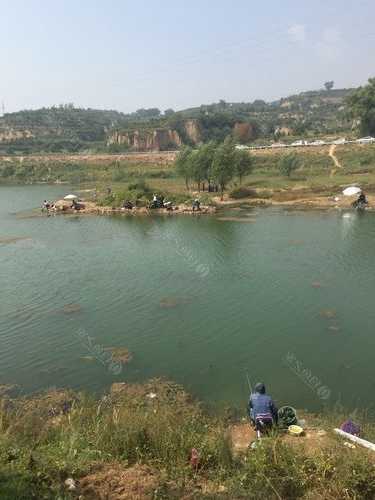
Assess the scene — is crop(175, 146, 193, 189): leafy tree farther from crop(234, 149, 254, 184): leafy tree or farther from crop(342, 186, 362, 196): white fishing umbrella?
crop(342, 186, 362, 196): white fishing umbrella

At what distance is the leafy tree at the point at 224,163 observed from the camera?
2092 inches

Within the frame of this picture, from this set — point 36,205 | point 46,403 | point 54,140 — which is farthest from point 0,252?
point 54,140

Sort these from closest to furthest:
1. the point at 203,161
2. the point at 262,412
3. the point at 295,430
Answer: the point at 295,430 → the point at 262,412 → the point at 203,161

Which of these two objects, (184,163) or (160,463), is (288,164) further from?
(160,463)

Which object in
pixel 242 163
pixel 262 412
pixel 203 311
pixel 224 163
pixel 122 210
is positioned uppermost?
pixel 224 163

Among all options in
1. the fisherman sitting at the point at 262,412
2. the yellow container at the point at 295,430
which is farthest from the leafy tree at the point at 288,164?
the yellow container at the point at 295,430

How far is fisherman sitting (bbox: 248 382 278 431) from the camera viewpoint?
1174 cm

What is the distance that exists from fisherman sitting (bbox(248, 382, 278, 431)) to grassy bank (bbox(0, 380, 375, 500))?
3.13 feet

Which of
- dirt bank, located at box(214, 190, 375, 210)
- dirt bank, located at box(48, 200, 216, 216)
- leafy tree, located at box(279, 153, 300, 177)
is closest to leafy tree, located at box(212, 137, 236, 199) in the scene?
dirt bank, located at box(214, 190, 375, 210)

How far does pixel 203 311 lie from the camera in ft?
70.0

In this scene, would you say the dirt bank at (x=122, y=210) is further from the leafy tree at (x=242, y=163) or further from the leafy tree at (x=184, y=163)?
the leafy tree at (x=242, y=163)

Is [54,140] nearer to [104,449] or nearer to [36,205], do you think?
[36,205]

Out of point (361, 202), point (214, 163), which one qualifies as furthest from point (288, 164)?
point (361, 202)

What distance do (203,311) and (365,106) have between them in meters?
88.8
